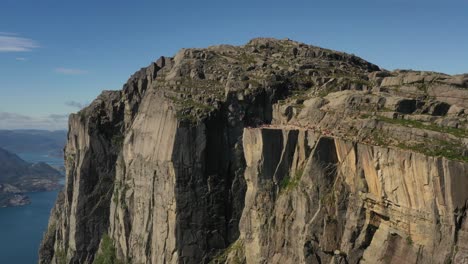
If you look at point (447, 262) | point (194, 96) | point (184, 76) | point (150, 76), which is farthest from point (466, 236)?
point (150, 76)

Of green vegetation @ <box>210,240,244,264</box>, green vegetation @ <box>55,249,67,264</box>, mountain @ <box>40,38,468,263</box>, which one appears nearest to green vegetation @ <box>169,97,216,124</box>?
mountain @ <box>40,38,468,263</box>

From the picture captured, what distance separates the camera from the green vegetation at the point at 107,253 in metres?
75.2

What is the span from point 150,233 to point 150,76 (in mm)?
28042

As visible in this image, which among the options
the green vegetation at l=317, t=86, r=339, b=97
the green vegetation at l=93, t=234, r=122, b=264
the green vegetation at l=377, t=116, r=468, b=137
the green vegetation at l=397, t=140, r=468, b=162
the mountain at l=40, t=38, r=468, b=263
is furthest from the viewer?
the green vegetation at l=93, t=234, r=122, b=264

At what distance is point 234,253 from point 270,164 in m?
12.5

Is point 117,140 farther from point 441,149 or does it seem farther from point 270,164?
point 441,149

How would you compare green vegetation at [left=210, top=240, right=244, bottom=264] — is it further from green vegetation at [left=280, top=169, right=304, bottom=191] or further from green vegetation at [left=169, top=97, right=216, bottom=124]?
green vegetation at [left=169, top=97, right=216, bottom=124]

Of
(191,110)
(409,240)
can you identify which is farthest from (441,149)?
(191,110)

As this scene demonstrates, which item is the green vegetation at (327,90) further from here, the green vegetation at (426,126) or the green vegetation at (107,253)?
the green vegetation at (107,253)

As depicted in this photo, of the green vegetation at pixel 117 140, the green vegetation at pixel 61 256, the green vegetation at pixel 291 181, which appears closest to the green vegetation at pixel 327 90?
the green vegetation at pixel 291 181

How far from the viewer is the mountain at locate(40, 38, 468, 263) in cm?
3719

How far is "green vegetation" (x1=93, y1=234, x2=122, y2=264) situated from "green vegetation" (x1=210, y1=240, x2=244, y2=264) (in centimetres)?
2069

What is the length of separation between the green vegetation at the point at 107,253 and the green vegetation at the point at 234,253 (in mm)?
20689

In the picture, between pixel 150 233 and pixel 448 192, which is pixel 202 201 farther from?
pixel 448 192
